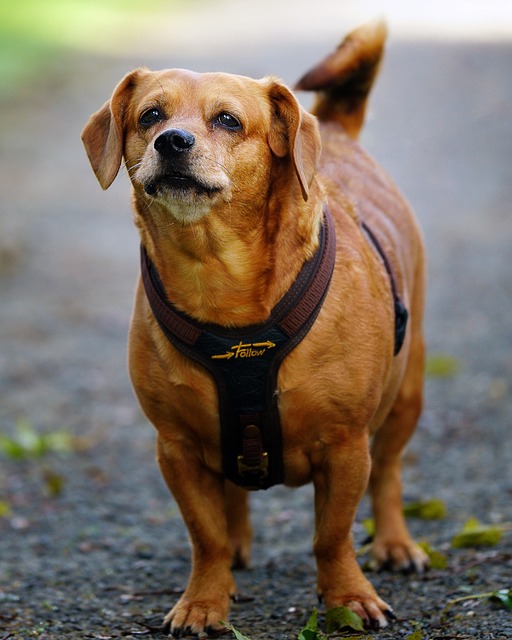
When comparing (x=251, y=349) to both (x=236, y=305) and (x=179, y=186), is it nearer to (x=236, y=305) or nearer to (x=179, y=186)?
(x=236, y=305)

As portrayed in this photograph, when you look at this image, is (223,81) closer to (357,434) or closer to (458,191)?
(357,434)

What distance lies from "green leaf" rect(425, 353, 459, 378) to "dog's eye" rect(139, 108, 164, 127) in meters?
4.36

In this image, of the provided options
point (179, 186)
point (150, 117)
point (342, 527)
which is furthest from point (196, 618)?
point (150, 117)

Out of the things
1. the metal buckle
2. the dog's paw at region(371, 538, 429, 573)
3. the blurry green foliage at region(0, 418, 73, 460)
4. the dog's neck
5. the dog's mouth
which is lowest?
the blurry green foliage at region(0, 418, 73, 460)

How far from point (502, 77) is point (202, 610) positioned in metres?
13.2

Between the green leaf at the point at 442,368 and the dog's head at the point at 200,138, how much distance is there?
415 cm

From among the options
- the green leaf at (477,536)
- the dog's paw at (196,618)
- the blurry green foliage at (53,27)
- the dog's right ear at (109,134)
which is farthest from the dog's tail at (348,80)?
the blurry green foliage at (53,27)

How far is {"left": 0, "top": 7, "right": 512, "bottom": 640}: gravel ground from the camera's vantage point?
460cm

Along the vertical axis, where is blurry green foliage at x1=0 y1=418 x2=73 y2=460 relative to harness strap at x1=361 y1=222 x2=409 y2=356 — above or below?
below

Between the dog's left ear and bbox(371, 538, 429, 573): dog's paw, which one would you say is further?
bbox(371, 538, 429, 573): dog's paw

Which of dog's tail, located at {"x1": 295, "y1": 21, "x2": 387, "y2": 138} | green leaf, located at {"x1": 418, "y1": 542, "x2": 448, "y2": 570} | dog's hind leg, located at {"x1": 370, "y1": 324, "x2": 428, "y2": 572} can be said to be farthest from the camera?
dog's tail, located at {"x1": 295, "y1": 21, "x2": 387, "y2": 138}

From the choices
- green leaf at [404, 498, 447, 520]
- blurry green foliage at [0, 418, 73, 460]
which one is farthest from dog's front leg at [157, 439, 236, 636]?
blurry green foliage at [0, 418, 73, 460]

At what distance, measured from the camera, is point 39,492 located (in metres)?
6.39

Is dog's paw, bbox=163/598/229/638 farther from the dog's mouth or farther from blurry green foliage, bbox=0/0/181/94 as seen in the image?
blurry green foliage, bbox=0/0/181/94
